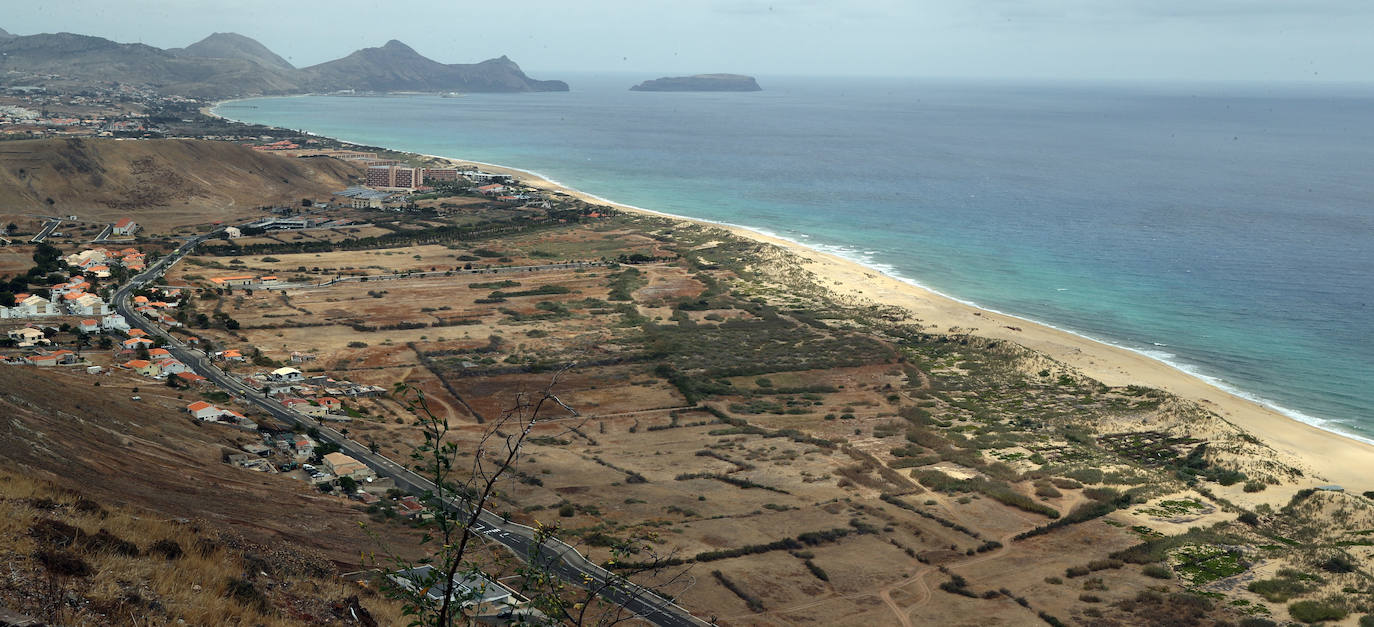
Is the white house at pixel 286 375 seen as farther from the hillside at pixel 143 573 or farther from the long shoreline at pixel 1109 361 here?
the long shoreline at pixel 1109 361

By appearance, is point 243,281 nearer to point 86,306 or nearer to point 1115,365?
point 86,306

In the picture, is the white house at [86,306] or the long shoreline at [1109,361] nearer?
the long shoreline at [1109,361]

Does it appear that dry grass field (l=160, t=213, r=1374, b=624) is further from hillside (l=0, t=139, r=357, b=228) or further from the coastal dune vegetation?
hillside (l=0, t=139, r=357, b=228)

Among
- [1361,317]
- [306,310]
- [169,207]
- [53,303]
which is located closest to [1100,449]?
[1361,317]

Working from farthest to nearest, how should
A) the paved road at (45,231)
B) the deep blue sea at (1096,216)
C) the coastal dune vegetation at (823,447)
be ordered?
the paved road at (45,231)
the deep blue sea at (1096,216)
the coastal dune vegetation at (823,447)

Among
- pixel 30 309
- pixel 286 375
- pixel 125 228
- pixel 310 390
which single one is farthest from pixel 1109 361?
pixel 125 228

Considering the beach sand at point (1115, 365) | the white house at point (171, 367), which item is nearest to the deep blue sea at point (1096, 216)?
the beach sand at point (1115, 365)

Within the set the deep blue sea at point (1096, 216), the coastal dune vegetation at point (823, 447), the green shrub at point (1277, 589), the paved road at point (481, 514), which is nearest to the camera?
the paved road at point (481, 514)

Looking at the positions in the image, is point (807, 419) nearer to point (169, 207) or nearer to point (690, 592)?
point (690, 592)

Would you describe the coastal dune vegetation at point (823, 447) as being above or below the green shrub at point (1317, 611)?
below
